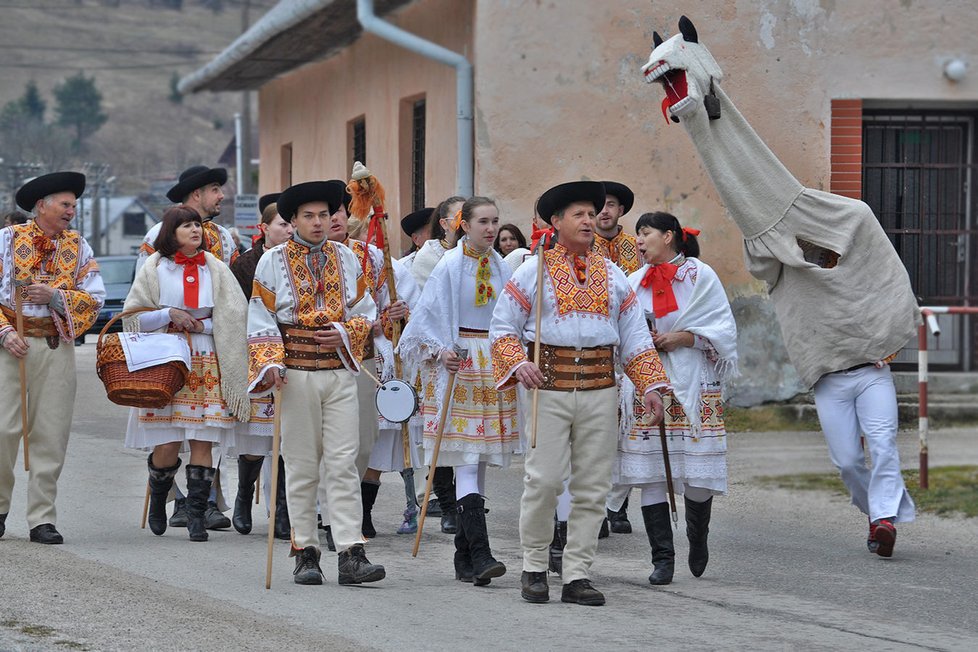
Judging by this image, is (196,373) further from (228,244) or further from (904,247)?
(904,247)

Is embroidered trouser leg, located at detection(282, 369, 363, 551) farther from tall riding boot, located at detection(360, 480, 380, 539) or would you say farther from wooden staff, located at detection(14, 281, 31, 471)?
wooden staff, located at detection(14, 281, 31, 471)

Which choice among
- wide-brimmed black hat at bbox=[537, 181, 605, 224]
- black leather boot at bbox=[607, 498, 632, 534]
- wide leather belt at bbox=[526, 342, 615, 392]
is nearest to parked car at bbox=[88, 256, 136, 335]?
black leather boot at bbox=[607, 498, 632, 534]

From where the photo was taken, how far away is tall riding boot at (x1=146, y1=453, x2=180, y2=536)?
9227 millimetres

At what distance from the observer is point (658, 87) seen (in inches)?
573

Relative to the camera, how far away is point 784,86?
48.0 feet

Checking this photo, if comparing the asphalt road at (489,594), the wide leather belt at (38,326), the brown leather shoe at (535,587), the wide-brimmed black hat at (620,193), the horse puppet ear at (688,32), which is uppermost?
the horse puppet ear at (688,32)

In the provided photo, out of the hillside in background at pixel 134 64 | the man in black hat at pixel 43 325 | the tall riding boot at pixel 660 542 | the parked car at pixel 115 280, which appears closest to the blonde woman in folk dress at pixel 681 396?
the tall riding boot at pixel 660 542

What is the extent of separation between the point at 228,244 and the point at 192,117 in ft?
431

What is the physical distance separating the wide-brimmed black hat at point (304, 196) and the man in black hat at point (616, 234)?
5.95ft

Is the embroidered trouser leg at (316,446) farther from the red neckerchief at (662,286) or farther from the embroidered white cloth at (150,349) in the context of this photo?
the red neckerchief at (662,286)

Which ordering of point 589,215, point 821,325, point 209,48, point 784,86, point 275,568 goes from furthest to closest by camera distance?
1. point 209,48
2. point 784,86
3. point 821,325
4. point 275,568
5. point 589,215

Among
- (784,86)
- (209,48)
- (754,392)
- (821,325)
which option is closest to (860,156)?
(784,86)

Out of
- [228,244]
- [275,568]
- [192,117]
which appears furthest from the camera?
[192,117]

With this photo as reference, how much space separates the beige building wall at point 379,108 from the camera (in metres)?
15.9
